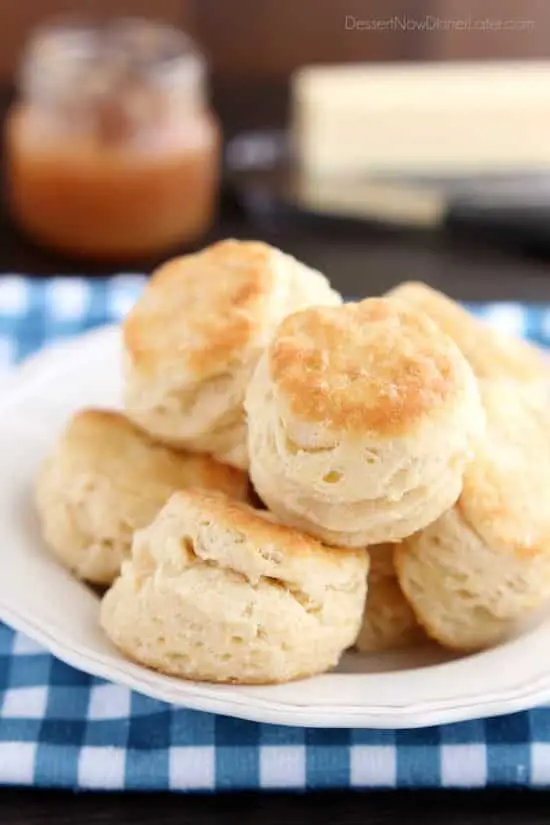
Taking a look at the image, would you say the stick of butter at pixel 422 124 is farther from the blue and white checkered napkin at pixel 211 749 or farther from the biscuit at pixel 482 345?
the blue and white checkered napkin at pixel 211 749

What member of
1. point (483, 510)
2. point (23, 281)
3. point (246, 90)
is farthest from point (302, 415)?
point (246, 90)

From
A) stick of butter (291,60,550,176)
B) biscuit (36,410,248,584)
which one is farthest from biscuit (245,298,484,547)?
stick of butter (291,60,550,176)

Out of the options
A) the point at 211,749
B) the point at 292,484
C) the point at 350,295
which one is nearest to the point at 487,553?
the point at 292,484

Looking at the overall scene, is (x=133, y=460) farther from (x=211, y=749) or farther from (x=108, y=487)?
(x=211, y=749)

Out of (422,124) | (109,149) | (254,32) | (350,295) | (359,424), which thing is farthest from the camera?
(254,32)

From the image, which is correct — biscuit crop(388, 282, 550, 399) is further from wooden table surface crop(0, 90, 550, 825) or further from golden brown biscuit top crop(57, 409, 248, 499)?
wooden table surface crop(0, 90, 550, 825)
